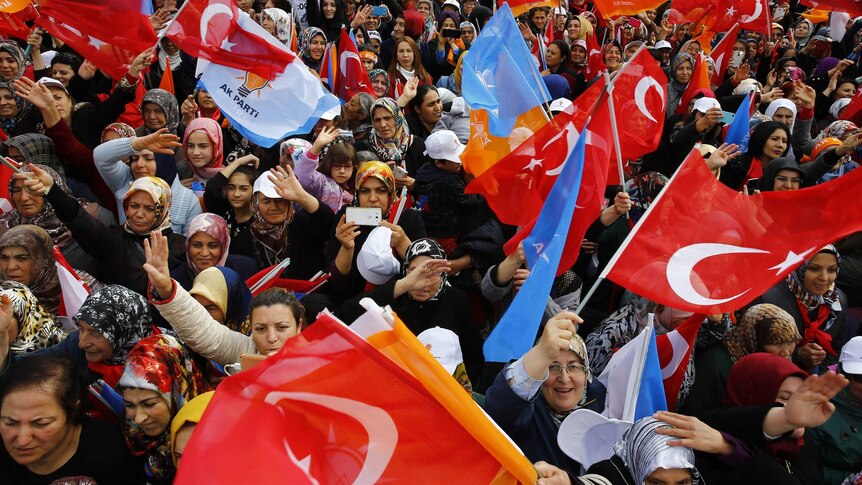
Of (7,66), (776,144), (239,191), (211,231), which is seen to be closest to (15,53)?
(7,66)

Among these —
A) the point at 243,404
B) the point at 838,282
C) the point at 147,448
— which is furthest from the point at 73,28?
the point at 838,282

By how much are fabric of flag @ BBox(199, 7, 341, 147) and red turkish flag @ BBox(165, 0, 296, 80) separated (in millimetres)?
31

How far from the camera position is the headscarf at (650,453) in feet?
8.51

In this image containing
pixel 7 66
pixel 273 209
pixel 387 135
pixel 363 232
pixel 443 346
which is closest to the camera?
pixel 443 346

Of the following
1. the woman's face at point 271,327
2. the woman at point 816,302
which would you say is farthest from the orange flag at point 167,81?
the woman at point 816,302

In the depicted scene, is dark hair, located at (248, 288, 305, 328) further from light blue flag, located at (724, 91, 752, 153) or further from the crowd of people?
light blue flag, located at (724, 91, 752, 153)

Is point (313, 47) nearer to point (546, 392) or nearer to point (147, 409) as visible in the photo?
point (147, 409)

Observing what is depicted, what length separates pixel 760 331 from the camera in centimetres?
360

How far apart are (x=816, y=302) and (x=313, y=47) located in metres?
5.99

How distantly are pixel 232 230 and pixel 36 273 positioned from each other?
1397mm

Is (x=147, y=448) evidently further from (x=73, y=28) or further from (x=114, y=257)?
(x=73, y=28)

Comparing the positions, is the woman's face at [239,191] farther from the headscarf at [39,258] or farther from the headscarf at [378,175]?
the headscarf at [39,258]

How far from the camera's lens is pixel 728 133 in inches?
261

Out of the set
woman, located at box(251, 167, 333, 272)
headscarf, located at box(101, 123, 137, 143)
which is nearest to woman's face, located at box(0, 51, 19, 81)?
headscarf, located at box(101, 123, 137, 143)
